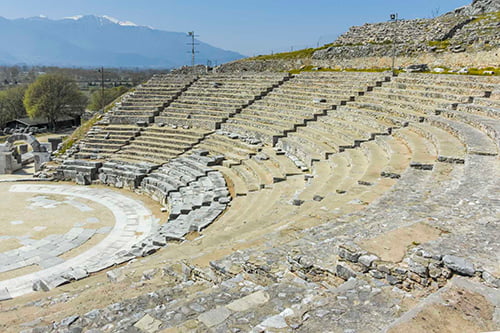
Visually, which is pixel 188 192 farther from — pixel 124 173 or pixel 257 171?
pixel 124 173

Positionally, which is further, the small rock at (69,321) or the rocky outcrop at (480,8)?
the rocky outcrop at (480,8)

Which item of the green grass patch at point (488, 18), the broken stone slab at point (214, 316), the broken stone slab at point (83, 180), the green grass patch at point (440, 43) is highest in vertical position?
the green grass patch at point (488, 18)

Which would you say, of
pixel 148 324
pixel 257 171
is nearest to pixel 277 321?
pixel 148 324

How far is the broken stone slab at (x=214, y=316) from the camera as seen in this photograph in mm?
3752

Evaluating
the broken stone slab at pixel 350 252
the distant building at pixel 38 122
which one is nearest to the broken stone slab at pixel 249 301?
the broken stone slab at pixel 350 252

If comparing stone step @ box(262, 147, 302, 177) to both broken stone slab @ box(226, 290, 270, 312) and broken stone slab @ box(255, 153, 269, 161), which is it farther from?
broken stone slab @ box(226, 290, 270, 312)

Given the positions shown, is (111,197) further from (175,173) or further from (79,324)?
(79,324)

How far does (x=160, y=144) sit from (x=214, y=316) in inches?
688

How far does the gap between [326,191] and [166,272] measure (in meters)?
4.89

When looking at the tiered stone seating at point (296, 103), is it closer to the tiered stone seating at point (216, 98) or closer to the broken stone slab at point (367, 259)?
the tiered stone seating at point (216, 98)

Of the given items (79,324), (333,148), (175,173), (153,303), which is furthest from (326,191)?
(175,173)

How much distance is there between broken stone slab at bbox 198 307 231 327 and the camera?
148 inches

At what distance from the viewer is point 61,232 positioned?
12.9 m

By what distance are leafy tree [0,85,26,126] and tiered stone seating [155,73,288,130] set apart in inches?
1591
